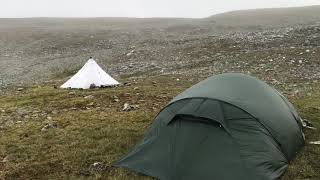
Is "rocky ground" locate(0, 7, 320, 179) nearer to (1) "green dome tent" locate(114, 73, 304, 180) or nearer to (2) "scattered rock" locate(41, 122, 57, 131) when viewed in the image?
(2) "scattered rock" locate(41, 122, 57, 131)

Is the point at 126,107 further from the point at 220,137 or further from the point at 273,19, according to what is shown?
the point at 273,19

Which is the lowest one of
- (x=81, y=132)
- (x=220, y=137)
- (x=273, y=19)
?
(x=273, y=19)

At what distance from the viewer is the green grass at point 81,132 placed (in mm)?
13070

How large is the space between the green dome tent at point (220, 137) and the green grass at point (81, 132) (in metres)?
0.65

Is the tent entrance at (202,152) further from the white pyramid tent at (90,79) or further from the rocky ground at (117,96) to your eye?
the white pyramid tent at (90,79)

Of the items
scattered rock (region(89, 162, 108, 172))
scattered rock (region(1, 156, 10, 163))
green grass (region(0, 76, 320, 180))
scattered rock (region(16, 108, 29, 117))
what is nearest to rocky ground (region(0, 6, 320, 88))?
green grass (region(0, 76, 320, 180))

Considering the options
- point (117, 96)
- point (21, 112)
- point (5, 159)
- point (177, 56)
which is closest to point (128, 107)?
point (117, 96)

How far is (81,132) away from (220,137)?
610 cm

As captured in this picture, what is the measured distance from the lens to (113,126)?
16.8m

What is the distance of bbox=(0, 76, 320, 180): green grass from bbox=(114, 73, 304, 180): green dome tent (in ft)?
2.13

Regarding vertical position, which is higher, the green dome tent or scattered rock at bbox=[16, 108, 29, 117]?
the green dome tent

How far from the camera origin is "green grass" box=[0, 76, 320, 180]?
42.9 ft

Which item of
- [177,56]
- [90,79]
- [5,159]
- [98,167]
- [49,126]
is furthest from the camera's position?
[177,56]

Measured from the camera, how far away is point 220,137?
40.1 feet
